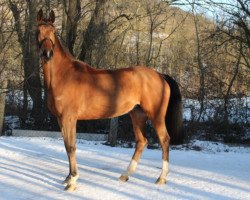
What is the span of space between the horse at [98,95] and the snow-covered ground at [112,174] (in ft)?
→ 0.96

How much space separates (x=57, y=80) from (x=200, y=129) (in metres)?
9.88

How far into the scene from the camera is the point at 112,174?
6883 mm

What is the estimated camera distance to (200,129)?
15.3 metres

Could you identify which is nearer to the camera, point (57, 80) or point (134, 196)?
point (134, 196)

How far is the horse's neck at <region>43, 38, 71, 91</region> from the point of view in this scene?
6215 mm

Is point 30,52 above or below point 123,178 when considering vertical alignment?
above

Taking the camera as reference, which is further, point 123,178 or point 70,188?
point 123,178

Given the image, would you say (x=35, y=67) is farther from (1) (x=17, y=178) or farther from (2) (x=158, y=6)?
(1) (x=17, y=178)

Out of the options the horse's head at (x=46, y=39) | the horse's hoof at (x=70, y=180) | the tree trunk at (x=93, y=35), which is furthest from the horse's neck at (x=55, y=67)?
the tree trunk at (x=93, y=35)

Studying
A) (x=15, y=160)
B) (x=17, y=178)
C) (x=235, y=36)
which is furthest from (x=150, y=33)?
(x=17, y=178)

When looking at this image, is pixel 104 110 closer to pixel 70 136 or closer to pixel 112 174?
pixel 70 136

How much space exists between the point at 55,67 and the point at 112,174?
1.96 metres

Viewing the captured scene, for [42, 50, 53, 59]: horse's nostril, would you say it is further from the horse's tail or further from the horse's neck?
the horse's tail

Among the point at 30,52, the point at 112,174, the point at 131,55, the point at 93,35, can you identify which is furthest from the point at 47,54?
the point at 131,55
